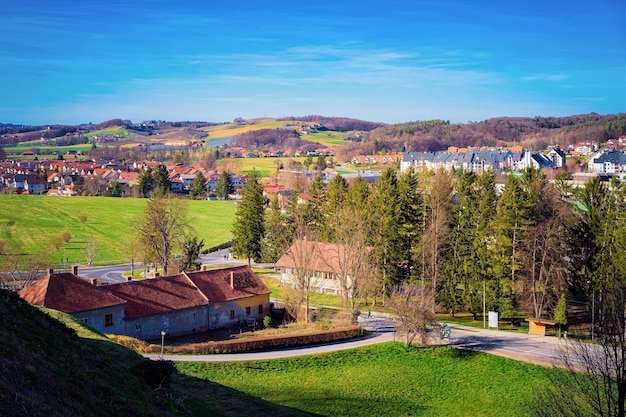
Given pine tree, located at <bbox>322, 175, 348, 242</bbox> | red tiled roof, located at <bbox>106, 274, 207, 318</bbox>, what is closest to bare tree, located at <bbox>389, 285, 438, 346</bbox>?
red tiled roof, located at <bbox>106, 274, 207, 318</bbox>

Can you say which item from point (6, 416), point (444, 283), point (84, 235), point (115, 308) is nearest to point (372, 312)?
point (444, 283)

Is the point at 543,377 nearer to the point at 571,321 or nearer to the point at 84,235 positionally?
the point at 571,321

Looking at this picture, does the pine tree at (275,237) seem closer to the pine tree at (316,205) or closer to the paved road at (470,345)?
the pine tree at (316,205)

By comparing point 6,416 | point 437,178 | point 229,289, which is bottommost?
point 229,289

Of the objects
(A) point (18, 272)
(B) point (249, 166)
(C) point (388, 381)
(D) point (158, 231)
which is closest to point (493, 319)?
(C) point (388, 381)

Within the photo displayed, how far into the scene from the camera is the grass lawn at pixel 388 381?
28.0 m

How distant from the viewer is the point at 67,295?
35.2 m

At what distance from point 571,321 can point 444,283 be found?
9.87 meters

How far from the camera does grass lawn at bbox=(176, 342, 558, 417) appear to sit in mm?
27984

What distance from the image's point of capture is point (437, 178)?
55.5m

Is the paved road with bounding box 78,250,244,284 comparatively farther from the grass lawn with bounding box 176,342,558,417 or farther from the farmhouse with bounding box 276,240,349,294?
the grass lawn with bounding box 176,342,558,417

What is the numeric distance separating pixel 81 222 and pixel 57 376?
73661 mm

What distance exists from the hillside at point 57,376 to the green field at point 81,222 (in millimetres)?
48198

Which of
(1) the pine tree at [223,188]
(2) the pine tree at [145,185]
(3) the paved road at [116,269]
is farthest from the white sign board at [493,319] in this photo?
(1) the pine tree at [223,188]
